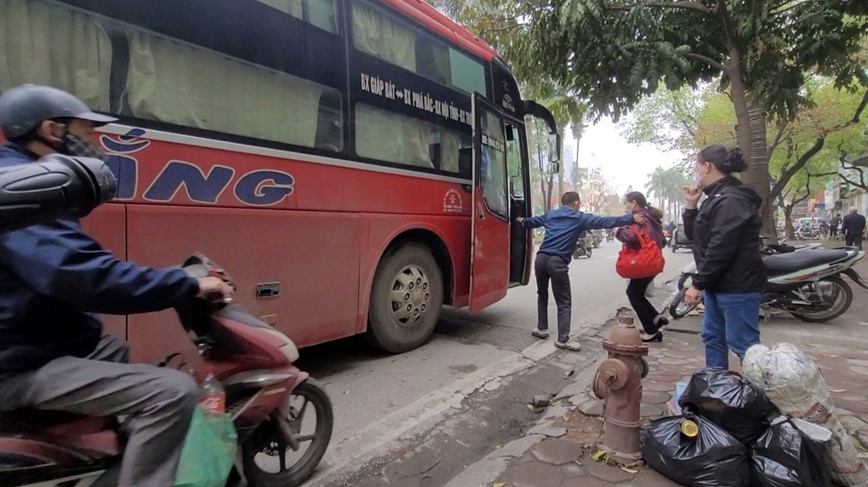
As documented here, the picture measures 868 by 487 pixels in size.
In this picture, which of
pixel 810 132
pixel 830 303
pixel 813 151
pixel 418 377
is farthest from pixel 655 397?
pixel 810 132

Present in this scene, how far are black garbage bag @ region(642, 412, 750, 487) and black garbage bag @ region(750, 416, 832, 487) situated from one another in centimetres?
7

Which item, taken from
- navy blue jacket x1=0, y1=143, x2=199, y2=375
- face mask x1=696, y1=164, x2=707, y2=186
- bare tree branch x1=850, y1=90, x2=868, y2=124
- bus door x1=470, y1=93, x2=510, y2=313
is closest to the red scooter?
navy blue jacket x1=0, y1=143, x2=199, y2=375

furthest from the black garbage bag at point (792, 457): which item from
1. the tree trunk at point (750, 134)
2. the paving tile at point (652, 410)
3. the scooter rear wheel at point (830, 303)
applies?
the tree trunk at point (750, 134)

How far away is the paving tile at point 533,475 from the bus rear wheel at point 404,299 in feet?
6.85

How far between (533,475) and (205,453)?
160cm

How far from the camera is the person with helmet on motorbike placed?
141 cm

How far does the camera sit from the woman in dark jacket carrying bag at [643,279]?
16.7ft

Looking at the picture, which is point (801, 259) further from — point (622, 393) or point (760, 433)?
point (622, 393)

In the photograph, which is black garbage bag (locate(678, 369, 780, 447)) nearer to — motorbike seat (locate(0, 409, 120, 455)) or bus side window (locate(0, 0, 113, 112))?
motorbike seat (locate(0, 409, 120, 455))

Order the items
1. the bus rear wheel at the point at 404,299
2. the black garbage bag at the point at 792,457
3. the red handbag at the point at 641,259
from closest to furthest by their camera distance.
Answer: the black garbage bag at the point at 792,457 → the bus rear wheel at the point at 404,299 → the red handbag at the point at 641,259

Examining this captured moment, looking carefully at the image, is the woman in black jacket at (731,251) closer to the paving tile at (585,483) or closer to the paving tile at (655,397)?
the paving tile at (655,397)

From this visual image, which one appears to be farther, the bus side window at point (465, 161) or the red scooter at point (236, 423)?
the bus side window at point (465, 161)

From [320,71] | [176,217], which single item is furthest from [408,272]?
[176,217]

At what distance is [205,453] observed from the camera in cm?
165
